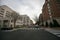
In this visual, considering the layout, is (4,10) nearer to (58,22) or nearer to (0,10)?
(0,10)

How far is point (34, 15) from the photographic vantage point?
85375mm

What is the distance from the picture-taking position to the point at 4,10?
81312mm

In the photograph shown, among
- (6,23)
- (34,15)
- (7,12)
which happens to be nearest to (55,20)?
(6,23)

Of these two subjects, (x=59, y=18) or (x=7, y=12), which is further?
(x=7, y=12)

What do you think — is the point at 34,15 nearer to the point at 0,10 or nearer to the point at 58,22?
the point at 0,10

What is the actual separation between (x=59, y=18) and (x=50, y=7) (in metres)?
6.10

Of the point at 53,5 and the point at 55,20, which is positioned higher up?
the point at 53,5

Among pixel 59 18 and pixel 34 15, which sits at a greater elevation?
pixel 34 15

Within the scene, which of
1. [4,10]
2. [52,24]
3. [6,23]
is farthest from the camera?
[4,10]

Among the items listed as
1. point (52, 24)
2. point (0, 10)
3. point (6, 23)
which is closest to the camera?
point (52, 24)

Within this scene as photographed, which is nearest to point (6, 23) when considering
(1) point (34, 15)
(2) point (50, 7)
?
(2) point (50, 7)

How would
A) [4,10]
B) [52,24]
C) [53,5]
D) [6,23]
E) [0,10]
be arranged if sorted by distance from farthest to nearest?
[4,10] → [0,10] → [6,23] → [53,5] → [52,24]

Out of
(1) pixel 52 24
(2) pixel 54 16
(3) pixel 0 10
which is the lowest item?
(1) pixel 52 24

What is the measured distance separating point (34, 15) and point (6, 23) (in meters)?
36.5
